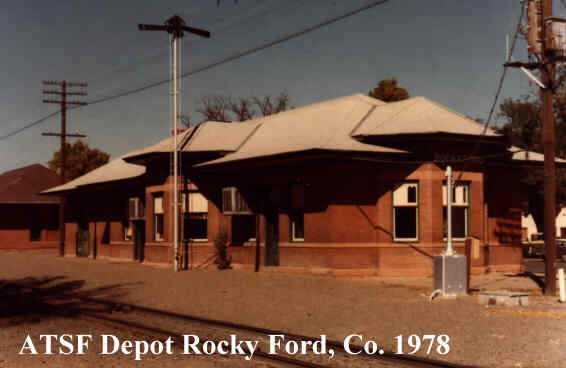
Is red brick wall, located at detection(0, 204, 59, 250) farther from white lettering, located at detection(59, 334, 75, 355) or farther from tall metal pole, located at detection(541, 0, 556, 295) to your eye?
tall metal pole, located at detection(541, 0, 556, 295)

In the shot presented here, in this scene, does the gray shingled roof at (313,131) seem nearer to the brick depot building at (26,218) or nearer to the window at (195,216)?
the window at (195,216)

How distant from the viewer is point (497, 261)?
23656 mm

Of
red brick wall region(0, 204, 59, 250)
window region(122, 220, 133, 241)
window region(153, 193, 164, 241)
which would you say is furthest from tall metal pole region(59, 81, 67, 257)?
window region(153, 193, 164, 241)

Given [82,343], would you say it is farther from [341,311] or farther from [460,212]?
[460,212]

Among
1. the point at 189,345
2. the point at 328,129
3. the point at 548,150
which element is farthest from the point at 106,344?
the point at 328,129

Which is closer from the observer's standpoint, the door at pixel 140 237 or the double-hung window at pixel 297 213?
the double-hung window at pixel 297 213

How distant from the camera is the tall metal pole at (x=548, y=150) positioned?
16453 mm

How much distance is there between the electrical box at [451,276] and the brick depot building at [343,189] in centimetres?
535

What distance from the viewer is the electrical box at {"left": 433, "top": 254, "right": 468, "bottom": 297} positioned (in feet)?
52.3

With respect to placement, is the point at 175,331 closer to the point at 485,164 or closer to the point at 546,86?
the point at 546,86

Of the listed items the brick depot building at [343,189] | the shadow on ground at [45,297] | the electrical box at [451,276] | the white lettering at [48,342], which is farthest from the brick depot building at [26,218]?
the white lettering at [48,342]

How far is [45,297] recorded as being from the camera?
17.6m

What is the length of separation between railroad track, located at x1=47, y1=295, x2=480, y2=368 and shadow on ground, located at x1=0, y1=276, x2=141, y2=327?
24cm

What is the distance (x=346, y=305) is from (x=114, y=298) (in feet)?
21.6
